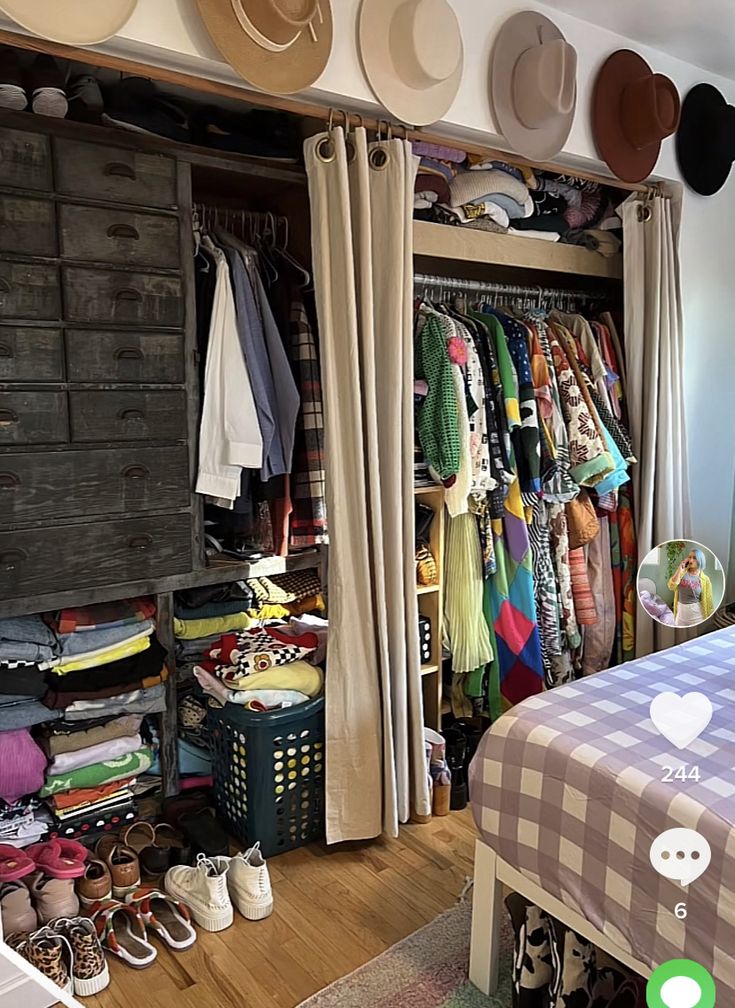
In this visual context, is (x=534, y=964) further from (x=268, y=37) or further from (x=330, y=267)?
(x=268, y=37)

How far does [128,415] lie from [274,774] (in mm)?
1068

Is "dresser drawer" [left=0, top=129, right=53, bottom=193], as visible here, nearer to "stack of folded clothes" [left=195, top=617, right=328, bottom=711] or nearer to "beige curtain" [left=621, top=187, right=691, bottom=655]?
"stack of folded clothes" [left=195, top=617, right=328, bottom=711]

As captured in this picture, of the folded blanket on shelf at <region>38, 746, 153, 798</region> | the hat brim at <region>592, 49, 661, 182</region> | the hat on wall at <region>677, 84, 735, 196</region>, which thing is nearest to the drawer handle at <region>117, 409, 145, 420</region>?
the folded blanket on shelf at <region>38, 746, 153, 798</region>

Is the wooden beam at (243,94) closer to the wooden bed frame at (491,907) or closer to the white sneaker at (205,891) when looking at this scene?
the wooden bed frame at (491,907)

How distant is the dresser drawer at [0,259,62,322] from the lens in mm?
2027

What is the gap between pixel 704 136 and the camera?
311 cm

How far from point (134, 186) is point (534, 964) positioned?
2.05 metres

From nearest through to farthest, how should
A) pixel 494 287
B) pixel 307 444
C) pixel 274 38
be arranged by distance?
pixel 274 38 → pixel 307 444 → pixel 494 287

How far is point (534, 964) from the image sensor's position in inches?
64.5

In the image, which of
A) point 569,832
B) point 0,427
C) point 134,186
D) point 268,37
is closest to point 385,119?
point 268,37

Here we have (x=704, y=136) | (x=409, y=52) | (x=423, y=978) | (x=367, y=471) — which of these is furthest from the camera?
(x=704, y=136)

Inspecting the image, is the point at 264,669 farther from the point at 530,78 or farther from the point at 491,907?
the point at 530,78

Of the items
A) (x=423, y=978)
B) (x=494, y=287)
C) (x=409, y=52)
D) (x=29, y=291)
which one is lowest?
(x=423, y=978)

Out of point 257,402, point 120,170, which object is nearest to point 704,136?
point 257,402
